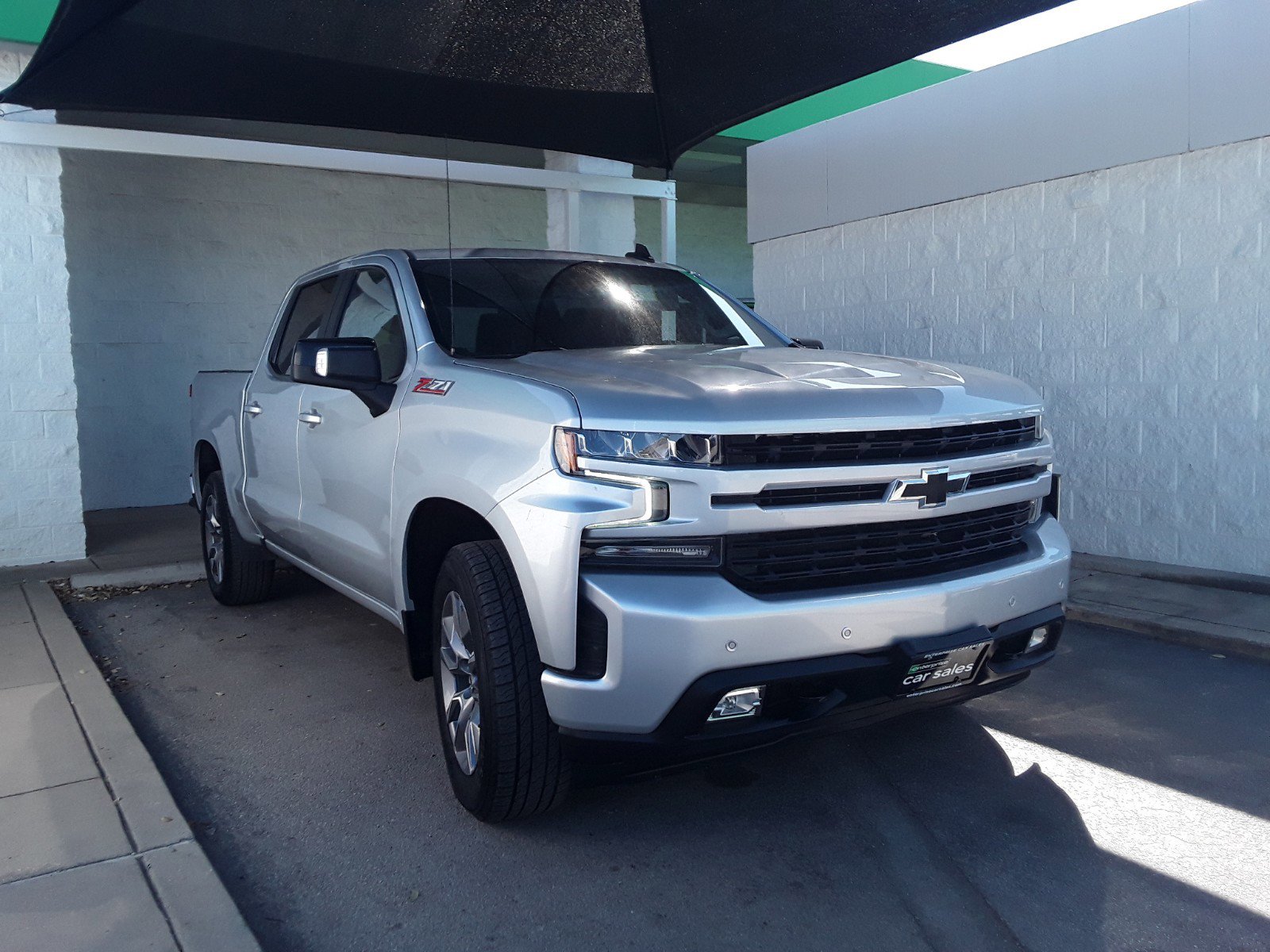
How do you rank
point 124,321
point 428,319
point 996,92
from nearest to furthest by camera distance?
1. point 428,319
2. point 996,92
3. point 124,321

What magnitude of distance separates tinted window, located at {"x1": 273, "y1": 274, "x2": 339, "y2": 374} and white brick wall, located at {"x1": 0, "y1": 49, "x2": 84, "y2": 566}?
2498 millimetres

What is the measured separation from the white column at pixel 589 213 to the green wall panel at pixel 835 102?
10.4ft

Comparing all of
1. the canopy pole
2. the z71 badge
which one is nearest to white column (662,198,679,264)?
the canopy pole

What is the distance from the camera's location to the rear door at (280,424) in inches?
197

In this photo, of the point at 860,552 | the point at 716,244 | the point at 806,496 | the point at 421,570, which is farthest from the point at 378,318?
the point at 716,244

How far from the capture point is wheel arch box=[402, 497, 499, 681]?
3727 mm

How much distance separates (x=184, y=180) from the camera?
Result: 10242 millimetres

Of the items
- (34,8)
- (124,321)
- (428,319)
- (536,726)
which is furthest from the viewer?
(124,321)

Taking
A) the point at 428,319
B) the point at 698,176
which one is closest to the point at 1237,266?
the point at 428,319

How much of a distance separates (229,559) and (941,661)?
14.4ft

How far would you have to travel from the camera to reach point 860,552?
3.15m

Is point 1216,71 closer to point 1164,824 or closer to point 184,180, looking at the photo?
point 1164,824

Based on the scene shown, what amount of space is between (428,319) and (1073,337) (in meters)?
4.66

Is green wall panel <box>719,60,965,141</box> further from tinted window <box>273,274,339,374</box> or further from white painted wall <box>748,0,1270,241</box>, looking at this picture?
tinted window <box>273,274,339,374</box>
